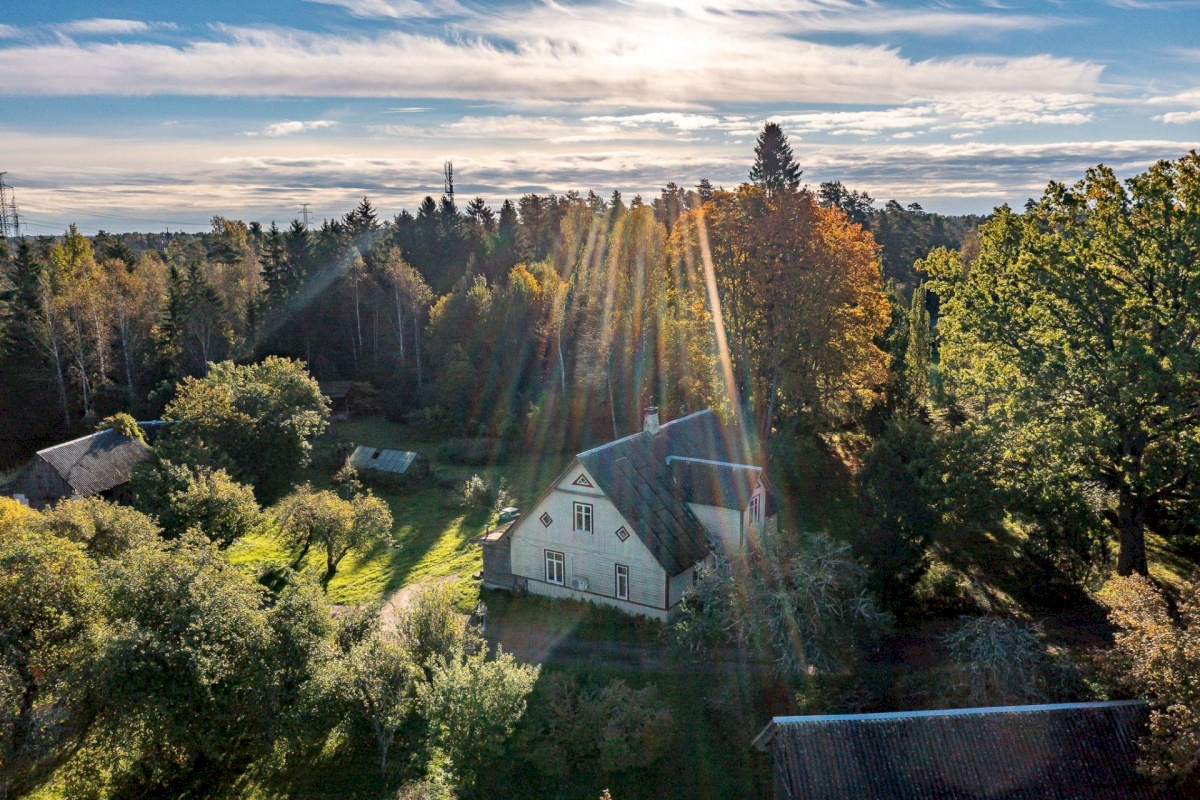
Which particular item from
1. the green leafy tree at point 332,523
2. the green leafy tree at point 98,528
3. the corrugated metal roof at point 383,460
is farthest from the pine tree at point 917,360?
the green leafy tree at point 98,528

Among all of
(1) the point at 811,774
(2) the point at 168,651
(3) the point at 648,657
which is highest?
(2) the point at 168,651

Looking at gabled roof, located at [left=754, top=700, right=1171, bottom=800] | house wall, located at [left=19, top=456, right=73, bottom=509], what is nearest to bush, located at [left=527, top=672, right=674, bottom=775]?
gabled roof, located at [left=754, top=700, right=1171, bottom=800]

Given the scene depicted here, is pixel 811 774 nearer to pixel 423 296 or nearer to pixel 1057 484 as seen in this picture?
pixel 1057 484

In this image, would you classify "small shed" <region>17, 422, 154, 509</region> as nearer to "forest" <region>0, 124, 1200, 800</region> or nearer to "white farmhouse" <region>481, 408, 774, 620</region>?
"forest" <region>0, 124, 1200, 800</region>

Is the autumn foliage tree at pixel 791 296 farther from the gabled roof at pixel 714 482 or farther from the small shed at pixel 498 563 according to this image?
the small shed at pixel 498 563

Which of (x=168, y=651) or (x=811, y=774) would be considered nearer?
(x=811, y=774)

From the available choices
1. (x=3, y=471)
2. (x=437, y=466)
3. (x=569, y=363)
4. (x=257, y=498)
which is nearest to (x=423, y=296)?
(x=569, y=363)

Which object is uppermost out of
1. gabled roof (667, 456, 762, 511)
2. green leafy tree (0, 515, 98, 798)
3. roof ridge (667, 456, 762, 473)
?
roof ridge (667, 456, 762, 473)
